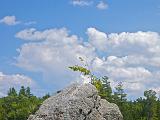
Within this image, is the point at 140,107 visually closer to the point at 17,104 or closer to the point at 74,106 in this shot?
the point at 17,104

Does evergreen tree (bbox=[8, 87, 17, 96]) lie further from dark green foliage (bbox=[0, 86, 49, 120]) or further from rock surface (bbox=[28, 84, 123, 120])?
rock surface (bbox=[28, 84, 123, 120])

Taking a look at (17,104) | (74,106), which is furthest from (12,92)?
(74,106)

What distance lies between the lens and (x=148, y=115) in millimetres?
111750

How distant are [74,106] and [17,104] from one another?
111 metres

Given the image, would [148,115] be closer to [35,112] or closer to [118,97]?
[118,97]

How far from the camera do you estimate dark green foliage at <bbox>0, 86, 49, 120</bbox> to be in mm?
117825

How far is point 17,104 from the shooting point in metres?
126

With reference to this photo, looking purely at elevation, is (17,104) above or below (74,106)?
above

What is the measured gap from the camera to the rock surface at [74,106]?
1703cm

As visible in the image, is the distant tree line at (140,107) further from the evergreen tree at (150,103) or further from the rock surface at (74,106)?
the rock surface at (74,106)

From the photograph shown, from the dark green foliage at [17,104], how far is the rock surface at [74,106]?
301 feet

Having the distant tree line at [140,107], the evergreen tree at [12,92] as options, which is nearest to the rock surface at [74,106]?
the distant tree line at [140,107]

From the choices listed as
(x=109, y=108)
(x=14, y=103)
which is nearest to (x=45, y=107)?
(x=109, y=108)

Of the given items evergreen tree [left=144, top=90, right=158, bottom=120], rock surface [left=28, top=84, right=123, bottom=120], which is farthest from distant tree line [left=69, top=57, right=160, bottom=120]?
rock surface [left=28, top=84, right=123, bottom=120]
